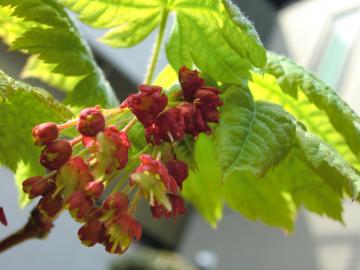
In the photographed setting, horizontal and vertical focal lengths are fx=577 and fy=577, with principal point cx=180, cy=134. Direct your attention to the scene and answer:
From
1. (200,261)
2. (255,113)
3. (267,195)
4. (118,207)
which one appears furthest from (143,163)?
(200,261)

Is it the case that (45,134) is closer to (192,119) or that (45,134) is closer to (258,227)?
(192,119)

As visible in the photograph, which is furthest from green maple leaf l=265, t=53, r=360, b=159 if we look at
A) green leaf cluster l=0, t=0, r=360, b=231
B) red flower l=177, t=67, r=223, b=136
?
red flower l=177, t=67, r=223, b=136

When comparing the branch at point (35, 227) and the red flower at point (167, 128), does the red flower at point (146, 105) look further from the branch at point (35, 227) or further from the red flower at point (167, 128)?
the branch at point (35, 227)

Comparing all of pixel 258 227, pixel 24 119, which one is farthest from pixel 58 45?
pixel 258 227

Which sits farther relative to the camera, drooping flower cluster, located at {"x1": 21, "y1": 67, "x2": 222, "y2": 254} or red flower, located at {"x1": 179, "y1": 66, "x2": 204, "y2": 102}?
red flower, located at {"x1": 179, "y1": 66, "x2": 204, "y2": 102}

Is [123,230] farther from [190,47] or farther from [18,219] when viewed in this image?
[18,219]

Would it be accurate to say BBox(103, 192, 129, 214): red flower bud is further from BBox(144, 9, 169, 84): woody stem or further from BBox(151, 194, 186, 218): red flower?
BBox(144, 9, 169, 84): woody stem
